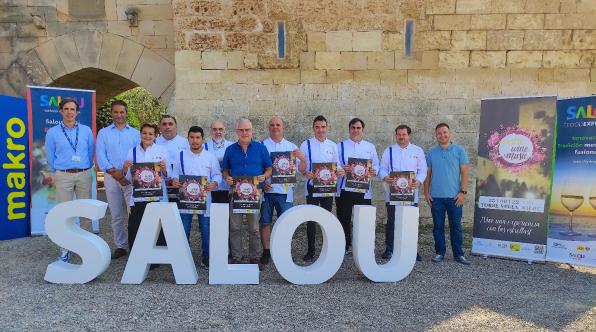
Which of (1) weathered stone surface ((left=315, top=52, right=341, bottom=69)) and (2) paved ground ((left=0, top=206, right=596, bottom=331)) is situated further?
→ (1) weathered stone surface ((left=315, top=52, right=341, bottom=69))

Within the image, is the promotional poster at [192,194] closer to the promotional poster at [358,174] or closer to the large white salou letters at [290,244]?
the large white salou letters at [290,244]

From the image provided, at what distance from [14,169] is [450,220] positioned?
19.1 ft

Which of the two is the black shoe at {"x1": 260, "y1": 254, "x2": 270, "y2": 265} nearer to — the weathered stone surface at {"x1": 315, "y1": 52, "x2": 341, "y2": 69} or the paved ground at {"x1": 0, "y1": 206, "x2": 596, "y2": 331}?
the paved ground at {"x1": 0, "y1": 206, "x2": 596, "y2": 331}

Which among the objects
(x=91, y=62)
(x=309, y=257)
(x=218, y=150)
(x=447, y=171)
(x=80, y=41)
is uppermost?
(x=80, y=41)

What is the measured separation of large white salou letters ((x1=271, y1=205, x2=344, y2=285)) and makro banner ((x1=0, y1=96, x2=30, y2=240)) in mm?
4179

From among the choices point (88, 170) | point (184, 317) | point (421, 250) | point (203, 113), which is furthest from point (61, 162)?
point (421, 250)

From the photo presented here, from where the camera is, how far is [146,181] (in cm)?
424

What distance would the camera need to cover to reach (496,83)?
20.9 feet

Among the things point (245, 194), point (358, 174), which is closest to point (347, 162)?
point (358, 174)

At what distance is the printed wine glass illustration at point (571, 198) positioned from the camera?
4.59 meters

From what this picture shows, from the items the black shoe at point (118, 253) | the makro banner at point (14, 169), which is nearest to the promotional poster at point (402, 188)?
the black shoe at point (118, 253)

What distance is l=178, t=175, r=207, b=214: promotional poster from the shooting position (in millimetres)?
4203

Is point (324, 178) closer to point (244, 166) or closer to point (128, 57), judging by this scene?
point (244, 166)

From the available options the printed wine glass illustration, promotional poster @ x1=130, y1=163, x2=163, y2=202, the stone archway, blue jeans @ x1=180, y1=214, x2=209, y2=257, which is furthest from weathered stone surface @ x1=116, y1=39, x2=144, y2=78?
the printed wine glass illustration
